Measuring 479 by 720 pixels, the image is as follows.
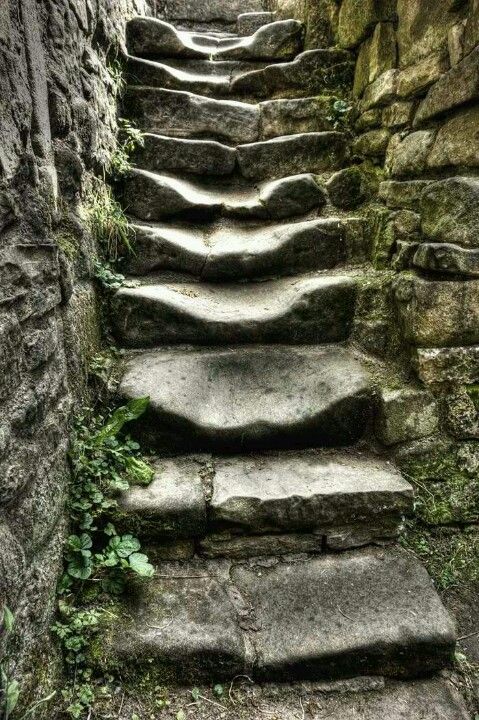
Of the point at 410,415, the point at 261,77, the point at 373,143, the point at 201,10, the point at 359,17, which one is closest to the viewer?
the point at 410,415

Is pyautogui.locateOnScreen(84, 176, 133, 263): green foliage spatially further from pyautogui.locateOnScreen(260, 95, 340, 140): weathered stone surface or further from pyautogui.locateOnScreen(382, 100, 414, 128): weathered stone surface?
pyautogui.locateOnScreen(382, 100, 414, 128): weathered stone surface

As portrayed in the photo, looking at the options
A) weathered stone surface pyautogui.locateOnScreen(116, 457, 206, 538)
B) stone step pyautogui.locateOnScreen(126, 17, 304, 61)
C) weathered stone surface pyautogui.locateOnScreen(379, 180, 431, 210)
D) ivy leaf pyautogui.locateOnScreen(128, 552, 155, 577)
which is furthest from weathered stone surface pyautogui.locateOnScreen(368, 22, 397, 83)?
ivy leaf pyautogui.locateOnScreen(128, 552, 155, 577)

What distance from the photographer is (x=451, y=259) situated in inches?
69.6

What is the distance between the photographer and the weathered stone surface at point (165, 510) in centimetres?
160

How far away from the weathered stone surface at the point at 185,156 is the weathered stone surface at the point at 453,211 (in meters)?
1.43

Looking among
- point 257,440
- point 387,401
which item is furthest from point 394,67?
point 257,440

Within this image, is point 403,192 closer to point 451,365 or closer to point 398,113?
point 398,113

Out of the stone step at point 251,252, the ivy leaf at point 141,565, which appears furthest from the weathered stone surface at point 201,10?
the ivy leaf at point 141,565

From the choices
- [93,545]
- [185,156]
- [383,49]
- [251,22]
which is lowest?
[93,545]

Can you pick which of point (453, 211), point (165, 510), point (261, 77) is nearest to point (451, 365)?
point (453, 211)

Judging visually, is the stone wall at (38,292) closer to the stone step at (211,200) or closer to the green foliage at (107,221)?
the green foliage at (107,221)

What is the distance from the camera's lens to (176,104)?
296 cm

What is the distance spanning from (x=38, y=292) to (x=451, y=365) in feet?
5.03

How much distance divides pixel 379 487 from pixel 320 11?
10.5ft
